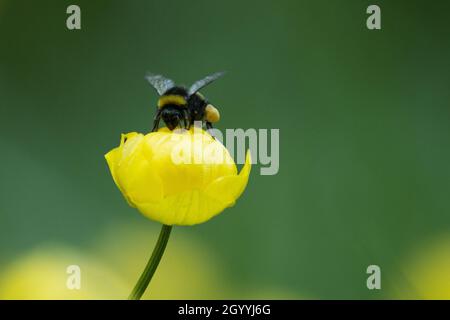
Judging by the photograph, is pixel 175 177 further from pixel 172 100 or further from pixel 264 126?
pixel 264 126

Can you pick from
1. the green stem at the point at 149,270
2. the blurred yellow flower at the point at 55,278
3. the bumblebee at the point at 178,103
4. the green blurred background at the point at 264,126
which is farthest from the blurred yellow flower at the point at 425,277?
the green stem at the point at 149,270

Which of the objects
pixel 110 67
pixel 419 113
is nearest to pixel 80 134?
pixel 110 67

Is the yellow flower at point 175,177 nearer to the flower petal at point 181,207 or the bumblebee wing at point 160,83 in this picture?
the flower petal at point 181,207

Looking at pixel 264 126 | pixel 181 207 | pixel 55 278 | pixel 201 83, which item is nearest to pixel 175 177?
pixel 181 207

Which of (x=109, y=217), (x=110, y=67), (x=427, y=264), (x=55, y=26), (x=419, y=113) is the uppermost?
(x=55, y=26)

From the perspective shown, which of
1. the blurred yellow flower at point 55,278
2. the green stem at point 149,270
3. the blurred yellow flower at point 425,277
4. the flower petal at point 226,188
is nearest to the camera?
the green stem at point 149,270

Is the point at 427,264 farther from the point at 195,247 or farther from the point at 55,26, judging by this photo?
the point at 55,26
